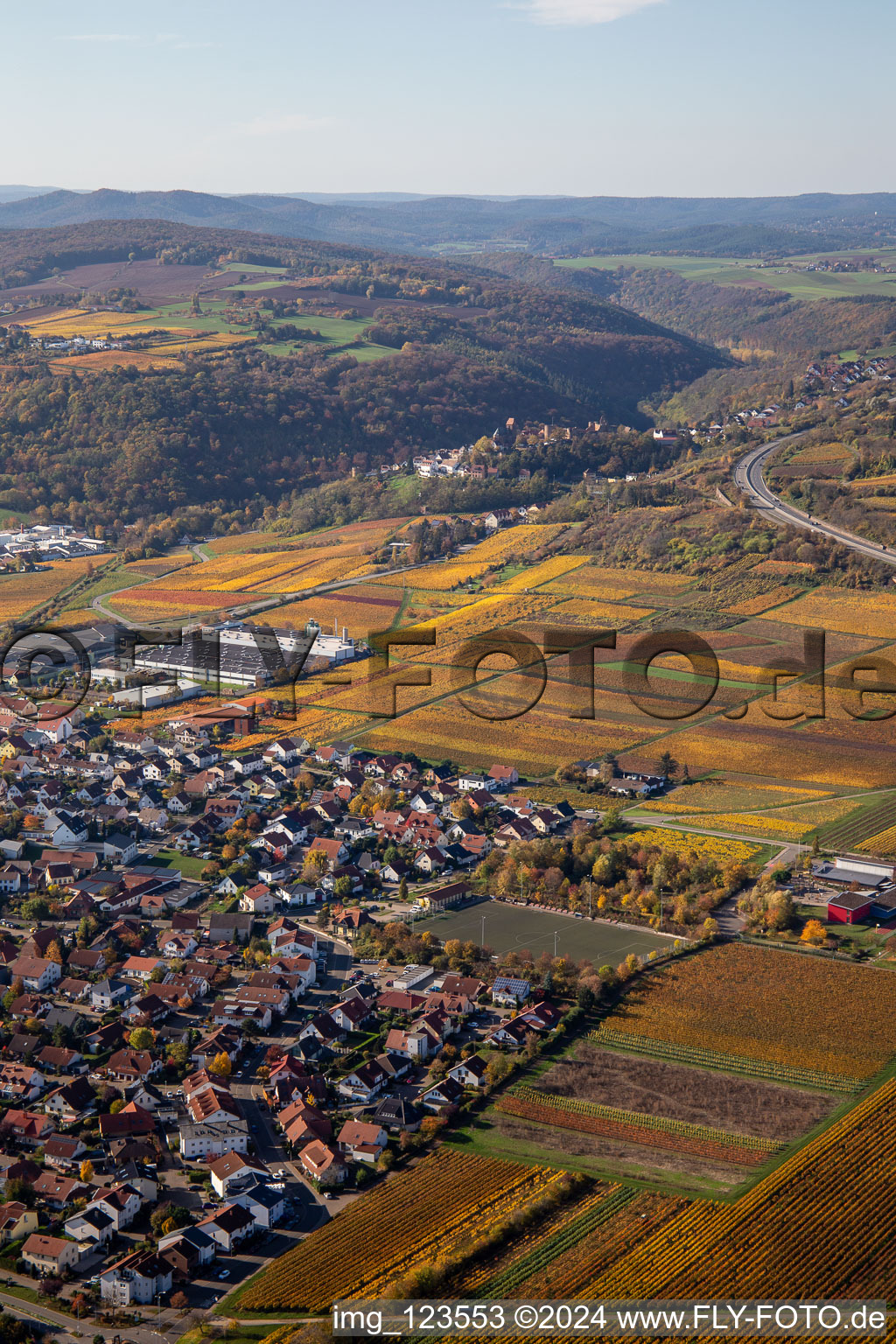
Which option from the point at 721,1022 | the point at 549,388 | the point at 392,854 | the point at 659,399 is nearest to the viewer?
the point at 721,1022

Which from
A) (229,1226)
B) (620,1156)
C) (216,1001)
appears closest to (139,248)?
(216,1001)

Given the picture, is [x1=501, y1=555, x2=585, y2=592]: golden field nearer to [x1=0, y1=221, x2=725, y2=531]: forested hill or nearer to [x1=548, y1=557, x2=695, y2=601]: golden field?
[x1=548, y1=557, x2=695, y2=601]: golden field

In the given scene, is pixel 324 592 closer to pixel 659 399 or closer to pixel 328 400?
pixel 328 400

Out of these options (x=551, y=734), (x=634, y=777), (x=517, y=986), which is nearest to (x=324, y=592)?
(x=551, y=734)

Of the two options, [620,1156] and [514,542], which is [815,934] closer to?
[620,1156]

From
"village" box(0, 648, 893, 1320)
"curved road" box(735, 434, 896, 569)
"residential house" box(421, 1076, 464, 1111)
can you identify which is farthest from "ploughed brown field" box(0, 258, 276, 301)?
"residential house" box(421, 1076, 464, 1111)

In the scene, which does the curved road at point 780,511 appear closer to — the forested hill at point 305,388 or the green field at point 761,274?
the forested hill at point 305,388
